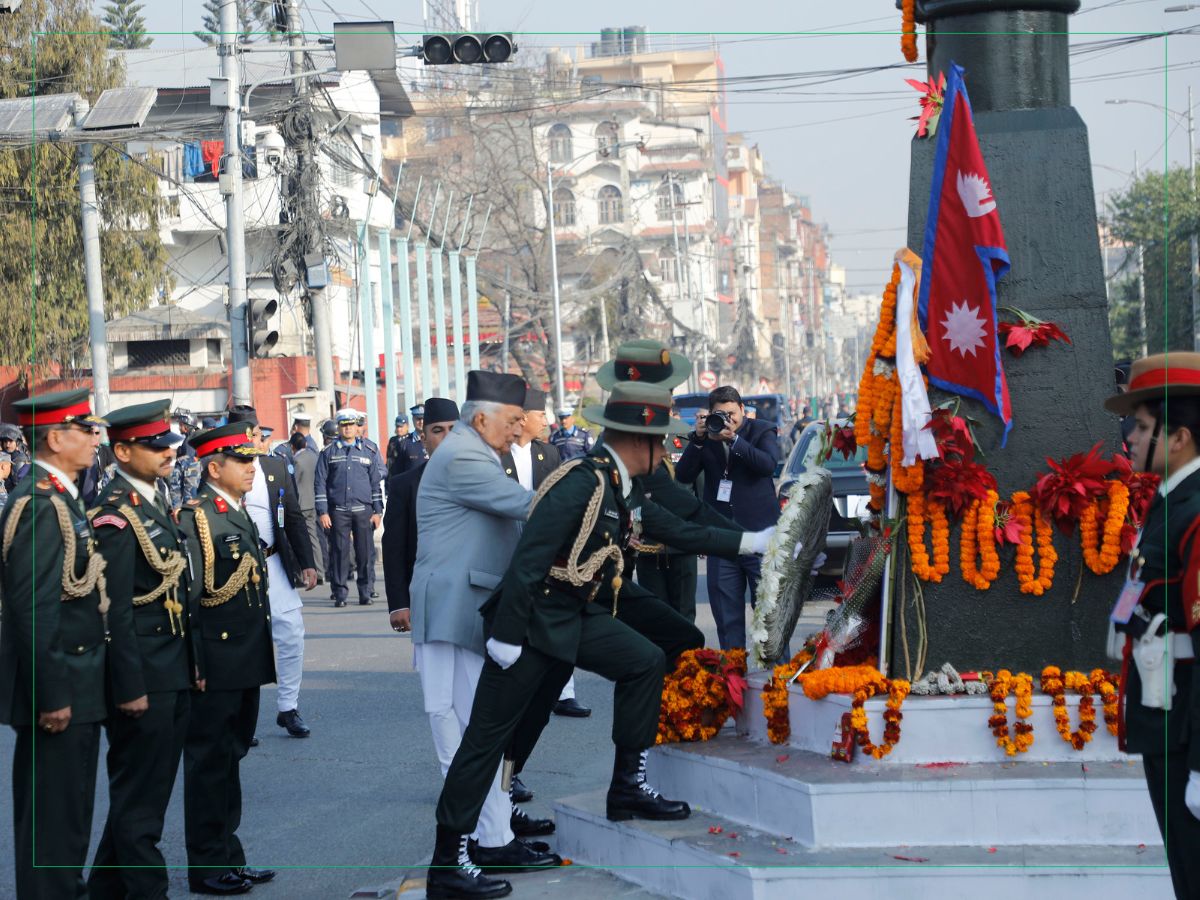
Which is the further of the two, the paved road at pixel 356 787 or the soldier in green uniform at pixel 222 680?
the paved road at pixel 356 787

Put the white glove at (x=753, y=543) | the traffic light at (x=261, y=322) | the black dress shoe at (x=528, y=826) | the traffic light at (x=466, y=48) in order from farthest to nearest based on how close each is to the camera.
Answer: the traffic light at (x=261, y=322), the traffic light at (x=466, y=48), the black dress shoe at (x=528, y=826), the white glove at (x=753, y=543)

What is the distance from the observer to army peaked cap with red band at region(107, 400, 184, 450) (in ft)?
19.6

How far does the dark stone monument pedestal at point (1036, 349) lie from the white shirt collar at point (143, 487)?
3031mm

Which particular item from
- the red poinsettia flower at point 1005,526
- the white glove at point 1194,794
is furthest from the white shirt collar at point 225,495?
the white glove at point 1194,794

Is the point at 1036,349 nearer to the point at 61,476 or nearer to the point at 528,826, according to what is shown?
the point at 528,826

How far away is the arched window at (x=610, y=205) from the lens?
60.8 metres

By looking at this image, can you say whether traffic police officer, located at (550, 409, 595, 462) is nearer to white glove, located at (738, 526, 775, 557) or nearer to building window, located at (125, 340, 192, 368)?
white glove, located at (738, 526, 775, 557)

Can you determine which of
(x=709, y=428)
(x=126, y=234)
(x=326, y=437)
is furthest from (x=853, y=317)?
(x=709, y=428)

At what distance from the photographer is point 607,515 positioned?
5953 millimetres

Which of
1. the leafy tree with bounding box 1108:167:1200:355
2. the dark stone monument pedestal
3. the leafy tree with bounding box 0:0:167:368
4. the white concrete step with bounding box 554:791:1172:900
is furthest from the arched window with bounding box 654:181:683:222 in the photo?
the white concrete step with bounding box 554:791:1172:900

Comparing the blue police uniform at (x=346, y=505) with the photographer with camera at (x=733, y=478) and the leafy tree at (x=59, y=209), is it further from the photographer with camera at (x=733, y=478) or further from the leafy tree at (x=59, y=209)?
the leafy tree at (x=59, y=209)

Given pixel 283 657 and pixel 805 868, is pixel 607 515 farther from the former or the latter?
pixel 283 657

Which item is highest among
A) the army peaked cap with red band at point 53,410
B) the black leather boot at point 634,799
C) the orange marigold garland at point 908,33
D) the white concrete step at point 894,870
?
the orange marigold garland at point 908,33

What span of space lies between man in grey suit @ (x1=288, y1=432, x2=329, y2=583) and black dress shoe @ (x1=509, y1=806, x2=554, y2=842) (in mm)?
11136
